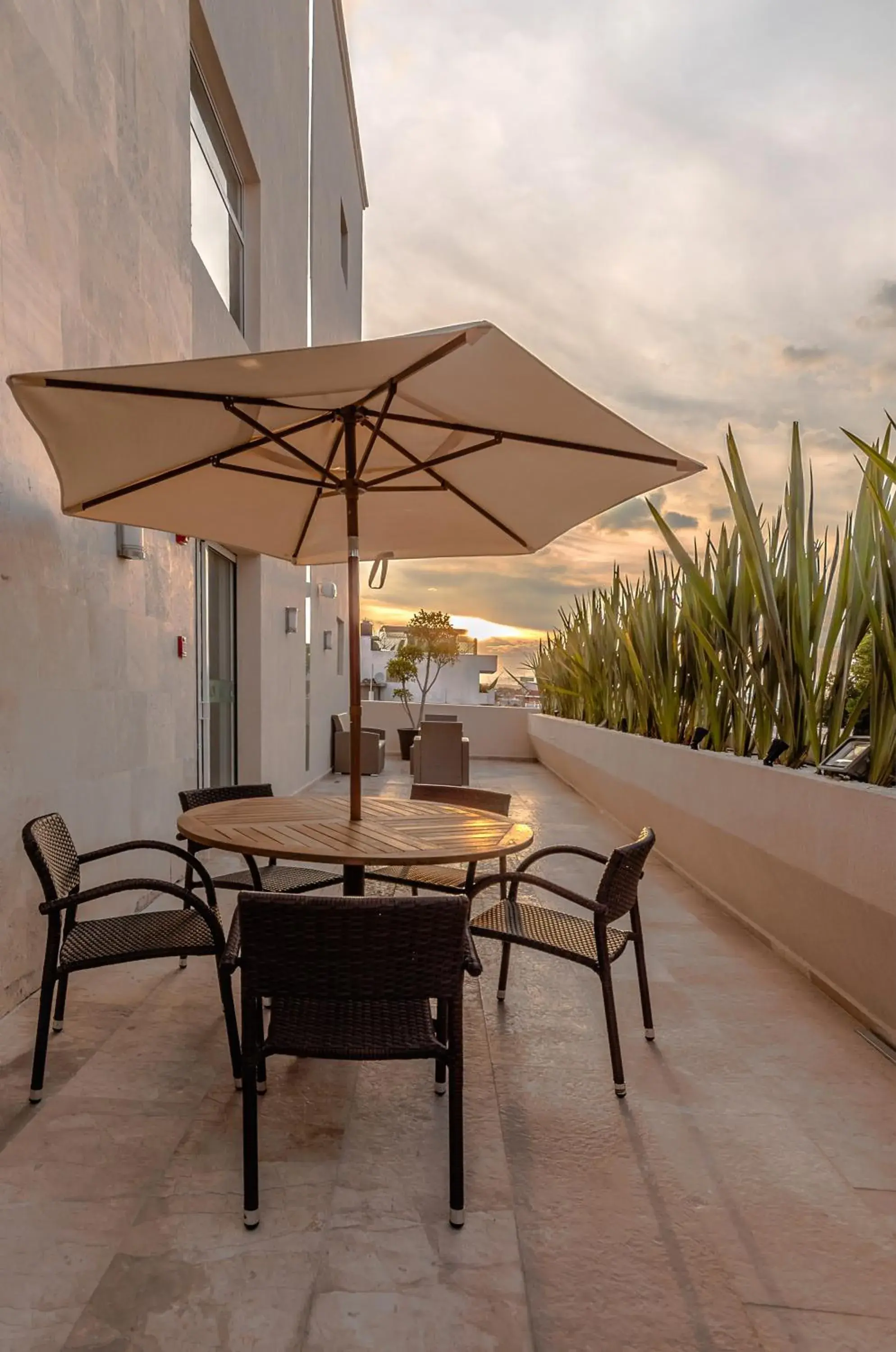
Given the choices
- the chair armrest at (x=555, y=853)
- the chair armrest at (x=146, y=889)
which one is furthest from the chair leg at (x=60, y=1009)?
the chair armrest at (x=555, y=853)

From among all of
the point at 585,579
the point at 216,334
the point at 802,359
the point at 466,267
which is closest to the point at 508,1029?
the point at 216,334

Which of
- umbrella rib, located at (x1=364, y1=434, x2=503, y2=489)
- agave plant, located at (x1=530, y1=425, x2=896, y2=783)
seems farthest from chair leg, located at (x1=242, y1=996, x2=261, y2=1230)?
agave plant, located at (x1=530, y1=425, x2=896, y2=783)

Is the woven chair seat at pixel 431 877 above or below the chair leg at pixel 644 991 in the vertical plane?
above

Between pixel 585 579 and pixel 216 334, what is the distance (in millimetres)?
4334

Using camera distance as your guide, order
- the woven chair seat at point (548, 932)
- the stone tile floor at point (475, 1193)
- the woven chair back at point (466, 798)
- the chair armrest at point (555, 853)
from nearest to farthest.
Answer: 1. the stone tile floor at point (475, 1193)
2. the woven chair seat at point (548, 932)
3. the chair armrest at point (555, 853)
4. the woven chair back at point (466, 798)

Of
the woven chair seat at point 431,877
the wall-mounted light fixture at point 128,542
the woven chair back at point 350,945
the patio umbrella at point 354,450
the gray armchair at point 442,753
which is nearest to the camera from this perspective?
the woven chair back at point 350,945

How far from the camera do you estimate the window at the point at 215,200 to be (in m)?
4.82

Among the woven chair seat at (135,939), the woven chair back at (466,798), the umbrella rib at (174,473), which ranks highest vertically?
the umbrella rib at (174,473)

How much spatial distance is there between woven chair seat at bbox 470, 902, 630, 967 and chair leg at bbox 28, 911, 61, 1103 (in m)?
1.17

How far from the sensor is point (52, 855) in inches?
85.7

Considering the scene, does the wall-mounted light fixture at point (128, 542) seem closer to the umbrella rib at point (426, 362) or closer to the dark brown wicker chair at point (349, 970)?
the umbrella rib at point (426, 362)

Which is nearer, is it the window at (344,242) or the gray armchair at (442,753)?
the gray armchair at (442,753)

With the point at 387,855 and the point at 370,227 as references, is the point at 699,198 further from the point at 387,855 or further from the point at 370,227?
the point at 370,227

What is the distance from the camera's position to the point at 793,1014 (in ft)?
8.95
